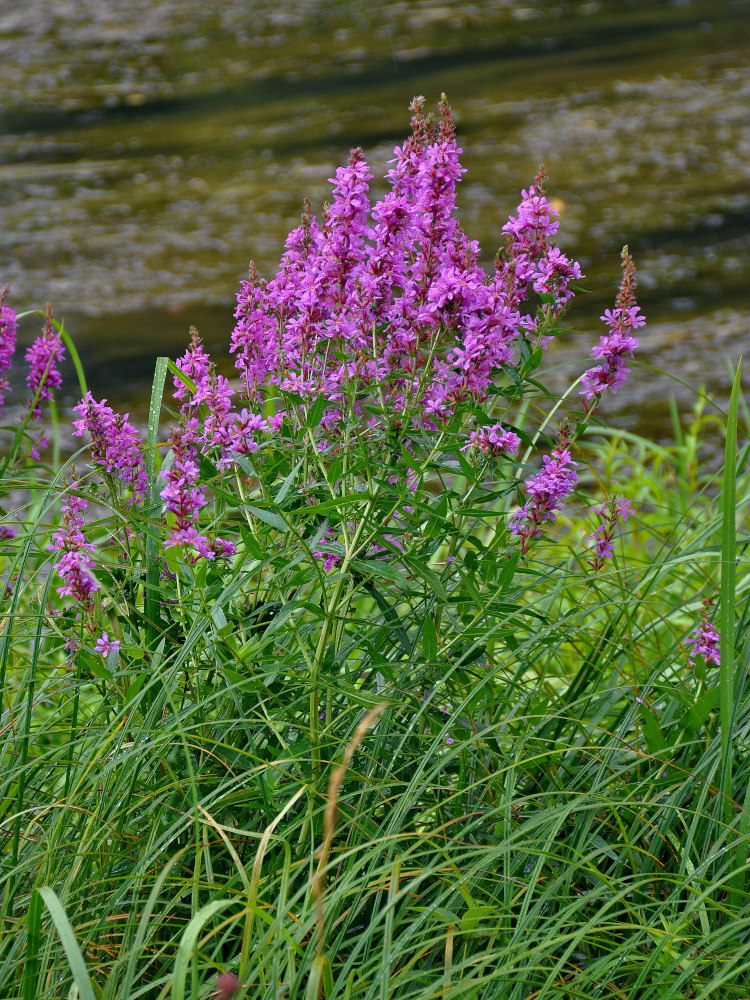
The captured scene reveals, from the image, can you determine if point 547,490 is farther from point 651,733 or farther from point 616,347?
point 651,733

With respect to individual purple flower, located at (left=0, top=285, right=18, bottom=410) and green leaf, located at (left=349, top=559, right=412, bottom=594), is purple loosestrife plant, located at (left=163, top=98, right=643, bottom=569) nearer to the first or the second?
green leaf, located at (left=349, top=559, right=412, bottom=594)

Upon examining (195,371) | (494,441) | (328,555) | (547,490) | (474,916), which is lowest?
(474,916)

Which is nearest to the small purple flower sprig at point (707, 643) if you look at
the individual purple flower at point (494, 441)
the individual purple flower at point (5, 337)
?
the individual purple flower at point (494, 441)

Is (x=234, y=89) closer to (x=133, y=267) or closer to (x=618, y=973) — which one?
(x=133, y=267)

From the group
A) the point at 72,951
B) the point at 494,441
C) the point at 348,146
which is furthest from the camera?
the point at 348,146

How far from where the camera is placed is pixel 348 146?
8.17 meters

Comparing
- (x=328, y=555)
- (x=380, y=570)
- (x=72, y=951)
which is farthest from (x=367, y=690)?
(x=72, y=951)

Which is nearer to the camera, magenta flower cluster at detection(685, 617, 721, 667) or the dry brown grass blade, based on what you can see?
the dry brown grass blade

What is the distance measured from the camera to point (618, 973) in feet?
5.33

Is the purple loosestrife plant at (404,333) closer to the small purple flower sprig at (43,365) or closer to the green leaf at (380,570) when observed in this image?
the green leaf at (380,570)

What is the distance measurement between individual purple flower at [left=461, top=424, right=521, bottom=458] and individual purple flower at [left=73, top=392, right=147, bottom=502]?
61 centimetres

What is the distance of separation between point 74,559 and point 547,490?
820 millimetres

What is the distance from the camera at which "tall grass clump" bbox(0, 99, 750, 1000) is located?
65.1 inches

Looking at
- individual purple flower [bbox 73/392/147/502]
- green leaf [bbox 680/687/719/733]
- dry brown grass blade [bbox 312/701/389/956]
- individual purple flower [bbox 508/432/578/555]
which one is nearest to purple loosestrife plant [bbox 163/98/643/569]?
individual purple flower [bbox 508/432/578/555]
